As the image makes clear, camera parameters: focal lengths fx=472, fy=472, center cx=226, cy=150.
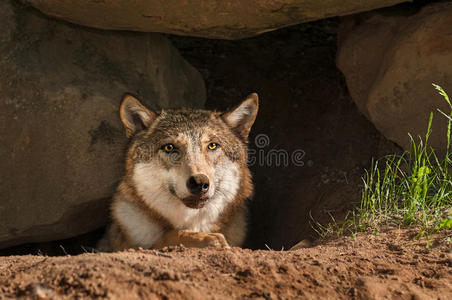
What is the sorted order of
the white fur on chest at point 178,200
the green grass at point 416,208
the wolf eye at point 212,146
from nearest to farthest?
the green grass at point 416,208 → the white fur on chest at point 178,200 → the wolf eye at point 212,146

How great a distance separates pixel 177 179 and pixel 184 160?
0.63 feet

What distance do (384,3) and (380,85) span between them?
0.98 metres

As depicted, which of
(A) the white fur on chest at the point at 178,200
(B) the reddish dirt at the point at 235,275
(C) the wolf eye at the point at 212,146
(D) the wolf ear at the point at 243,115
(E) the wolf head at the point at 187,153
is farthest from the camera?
(D) the wolf ear at the point at 243,115

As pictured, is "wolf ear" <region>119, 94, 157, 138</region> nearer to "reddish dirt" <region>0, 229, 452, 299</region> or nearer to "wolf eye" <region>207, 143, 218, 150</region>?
"wolf eye" <region>207, 143, 218, 150</region>

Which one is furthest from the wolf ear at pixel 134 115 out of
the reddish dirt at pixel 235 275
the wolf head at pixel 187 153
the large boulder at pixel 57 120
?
the reddish dirt at pixel 235 275

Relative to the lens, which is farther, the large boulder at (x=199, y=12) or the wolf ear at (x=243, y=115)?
the wolf ear at (x=243, y=115)

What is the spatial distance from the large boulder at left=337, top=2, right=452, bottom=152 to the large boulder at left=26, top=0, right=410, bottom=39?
58 centimetres

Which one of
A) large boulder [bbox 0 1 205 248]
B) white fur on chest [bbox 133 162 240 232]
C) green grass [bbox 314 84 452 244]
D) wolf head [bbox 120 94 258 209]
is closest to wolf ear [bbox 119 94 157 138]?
wolf head [bbox 120 94 258 209]

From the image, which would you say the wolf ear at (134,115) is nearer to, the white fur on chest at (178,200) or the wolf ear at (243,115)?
the white fur on chest at (178,200)

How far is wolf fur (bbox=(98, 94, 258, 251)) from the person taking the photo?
436 centimetres

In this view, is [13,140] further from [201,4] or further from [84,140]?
[201,4]

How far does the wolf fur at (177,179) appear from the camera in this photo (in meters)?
4.36

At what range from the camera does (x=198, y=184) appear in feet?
13.2

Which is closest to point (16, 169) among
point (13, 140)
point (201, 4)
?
point (13, 140)
